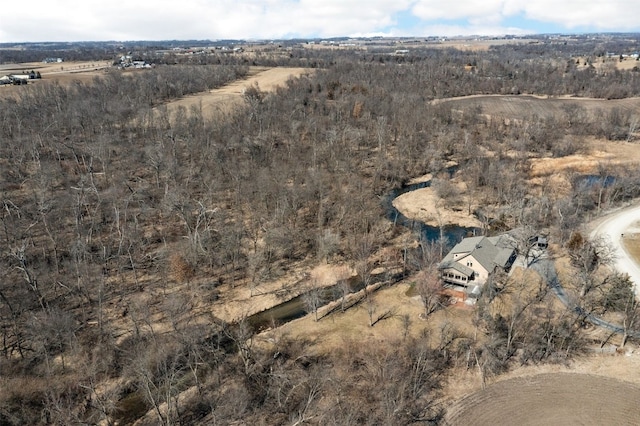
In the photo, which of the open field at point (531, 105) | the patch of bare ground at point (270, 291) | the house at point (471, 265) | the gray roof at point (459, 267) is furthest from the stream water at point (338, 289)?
the open field at point (531, 105)

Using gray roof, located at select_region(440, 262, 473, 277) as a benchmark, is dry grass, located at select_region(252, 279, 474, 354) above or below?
below

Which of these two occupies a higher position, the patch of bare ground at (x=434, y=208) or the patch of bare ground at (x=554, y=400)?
the patch of bare ground at (x=434, y=208)

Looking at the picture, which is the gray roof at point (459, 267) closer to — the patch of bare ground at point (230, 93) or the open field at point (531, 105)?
the patch of bare ground at point (230, 93)

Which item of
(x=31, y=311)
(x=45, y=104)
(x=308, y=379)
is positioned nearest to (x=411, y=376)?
(x=308, y=379)

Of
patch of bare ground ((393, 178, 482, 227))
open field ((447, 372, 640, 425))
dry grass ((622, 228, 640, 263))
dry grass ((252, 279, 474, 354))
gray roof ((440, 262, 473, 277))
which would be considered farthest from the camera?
patch of bare ground ((393, 178, 482, 227))

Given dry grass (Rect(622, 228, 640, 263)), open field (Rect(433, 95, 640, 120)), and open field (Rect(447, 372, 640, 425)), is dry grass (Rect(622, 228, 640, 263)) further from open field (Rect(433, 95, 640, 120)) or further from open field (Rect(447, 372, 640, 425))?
open field (Rect(433, 95, 640, 120))

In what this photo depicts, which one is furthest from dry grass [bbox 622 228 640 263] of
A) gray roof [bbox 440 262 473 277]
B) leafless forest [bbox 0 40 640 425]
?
gray roof [bbox 440 262 473 277]

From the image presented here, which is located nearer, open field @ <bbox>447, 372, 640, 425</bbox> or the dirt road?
open field @ <bbox>447, 372, 640, 425</bbox>
